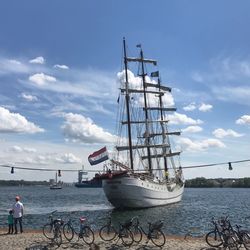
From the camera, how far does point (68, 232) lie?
73.1ft

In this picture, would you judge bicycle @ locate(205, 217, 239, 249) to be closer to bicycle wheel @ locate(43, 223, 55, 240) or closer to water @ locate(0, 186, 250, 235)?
bicycle wheel @ locate(43, 223, 55, 240)

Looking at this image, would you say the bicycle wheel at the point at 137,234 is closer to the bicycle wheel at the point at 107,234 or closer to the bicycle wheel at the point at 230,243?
the bicycle wheel at the point at 107,234

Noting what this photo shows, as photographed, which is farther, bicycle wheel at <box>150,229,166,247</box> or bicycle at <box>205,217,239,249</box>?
bicycle wheel at <box>150,229,166,247</box>

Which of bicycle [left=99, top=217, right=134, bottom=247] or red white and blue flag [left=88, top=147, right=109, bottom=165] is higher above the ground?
red white and blue flag [left=88, top=147, right=109, bottom=165]

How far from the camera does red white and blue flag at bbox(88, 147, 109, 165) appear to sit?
4729 cm

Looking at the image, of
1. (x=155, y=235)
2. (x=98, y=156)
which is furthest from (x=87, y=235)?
(x=98, y=156)

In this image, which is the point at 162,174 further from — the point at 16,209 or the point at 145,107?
the point at 16,209

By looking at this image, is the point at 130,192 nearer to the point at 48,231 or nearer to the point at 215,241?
the point at 48,231

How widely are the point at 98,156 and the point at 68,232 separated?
1002 inches

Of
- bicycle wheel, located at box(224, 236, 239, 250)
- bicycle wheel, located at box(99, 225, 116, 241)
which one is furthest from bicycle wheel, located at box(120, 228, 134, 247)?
bicycle wheel, located at box(224, 236, 239, 250)

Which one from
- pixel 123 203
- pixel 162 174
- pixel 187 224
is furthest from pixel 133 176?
pixel 162 174

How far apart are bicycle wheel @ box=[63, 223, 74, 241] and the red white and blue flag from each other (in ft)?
81.1

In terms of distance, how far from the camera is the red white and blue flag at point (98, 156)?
4729cm

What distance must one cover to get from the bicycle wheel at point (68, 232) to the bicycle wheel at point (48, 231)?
2.17ft
